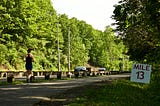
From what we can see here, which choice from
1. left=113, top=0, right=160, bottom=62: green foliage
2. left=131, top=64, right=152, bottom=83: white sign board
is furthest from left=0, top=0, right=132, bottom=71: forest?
left=131, top=64, right=152, bottom=83: white sign board

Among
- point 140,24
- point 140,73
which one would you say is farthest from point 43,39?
point 140,73

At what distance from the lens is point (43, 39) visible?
9038 centimetres

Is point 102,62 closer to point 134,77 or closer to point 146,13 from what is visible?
point 146,13

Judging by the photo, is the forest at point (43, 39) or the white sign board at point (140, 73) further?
the forest at point (43, 39)

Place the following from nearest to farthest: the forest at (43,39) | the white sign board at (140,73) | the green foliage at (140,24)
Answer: the white sign board at (140,73), the green foliage at (140,24), the forest at (43,39)

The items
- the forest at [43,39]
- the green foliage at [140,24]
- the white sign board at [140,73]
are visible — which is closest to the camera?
the white sign board at [140,73]

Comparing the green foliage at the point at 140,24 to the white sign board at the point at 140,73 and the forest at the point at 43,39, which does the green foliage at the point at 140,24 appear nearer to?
the forest at the point at 43,39

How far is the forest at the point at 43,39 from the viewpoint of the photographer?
226 ft

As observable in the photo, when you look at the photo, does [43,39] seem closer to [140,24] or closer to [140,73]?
[140,24]

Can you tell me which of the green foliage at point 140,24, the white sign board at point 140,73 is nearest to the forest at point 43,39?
the green foliage at point 140,24

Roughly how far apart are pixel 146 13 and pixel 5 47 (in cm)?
4026

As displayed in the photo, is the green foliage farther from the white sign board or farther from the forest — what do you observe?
the white sign board

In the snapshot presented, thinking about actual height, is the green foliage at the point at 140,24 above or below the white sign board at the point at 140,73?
above

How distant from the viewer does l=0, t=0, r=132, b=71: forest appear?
68.8 metres
